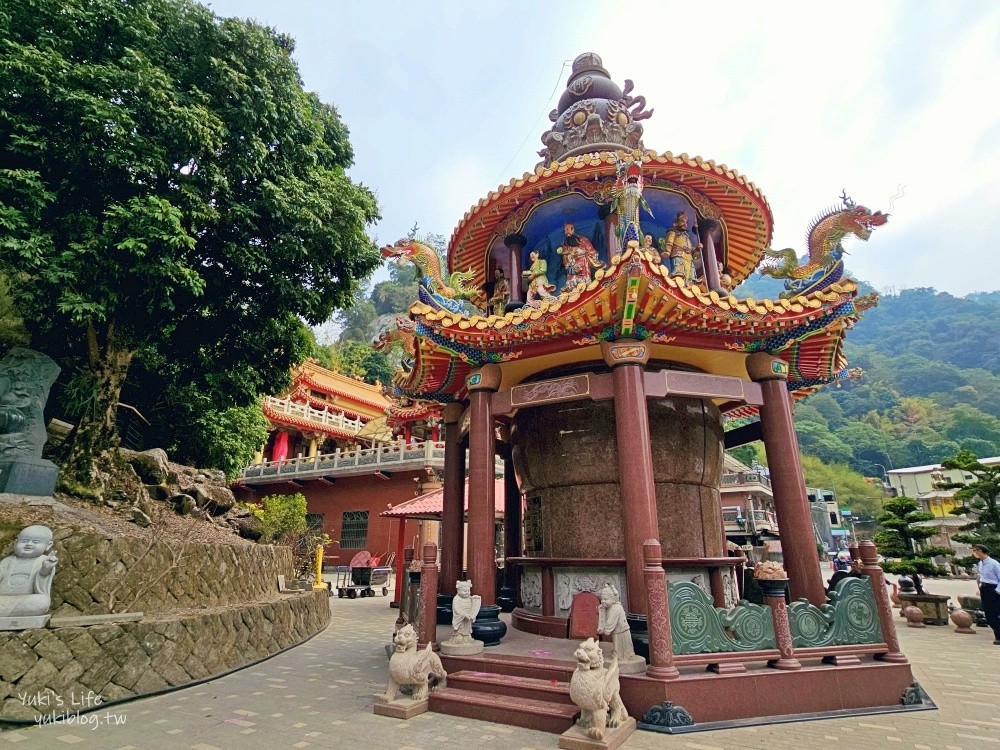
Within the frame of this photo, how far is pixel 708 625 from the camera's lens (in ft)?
18.4

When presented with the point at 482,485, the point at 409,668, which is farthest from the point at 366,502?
the point at 409,668

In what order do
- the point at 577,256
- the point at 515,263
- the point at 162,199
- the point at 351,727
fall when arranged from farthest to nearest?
1. the point at 162,199
2. the point at 515,263
3. the point at 577,256
4. the point at 351,727

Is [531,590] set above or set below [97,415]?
below

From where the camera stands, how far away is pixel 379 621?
14023 millimetres

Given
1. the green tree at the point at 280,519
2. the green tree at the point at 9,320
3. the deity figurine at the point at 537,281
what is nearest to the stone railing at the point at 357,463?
the green tree at the point at 280,519

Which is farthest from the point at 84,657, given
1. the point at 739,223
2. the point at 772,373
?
the point at 739,223

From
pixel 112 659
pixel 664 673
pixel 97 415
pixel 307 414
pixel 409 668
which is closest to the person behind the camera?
pixel 664 673

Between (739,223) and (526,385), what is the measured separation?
15.7 feet

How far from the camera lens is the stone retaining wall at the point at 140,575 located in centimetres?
716

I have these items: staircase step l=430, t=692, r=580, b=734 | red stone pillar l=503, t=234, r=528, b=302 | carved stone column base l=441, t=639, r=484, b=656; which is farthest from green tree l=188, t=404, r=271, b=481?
staircase step l=430, t=692, r=580, b=734

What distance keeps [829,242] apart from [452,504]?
23.3ft

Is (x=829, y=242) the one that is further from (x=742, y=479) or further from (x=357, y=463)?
(x=742, y=479)

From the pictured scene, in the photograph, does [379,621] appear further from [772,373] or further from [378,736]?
[772,373]

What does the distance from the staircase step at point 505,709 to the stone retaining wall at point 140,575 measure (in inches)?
189
